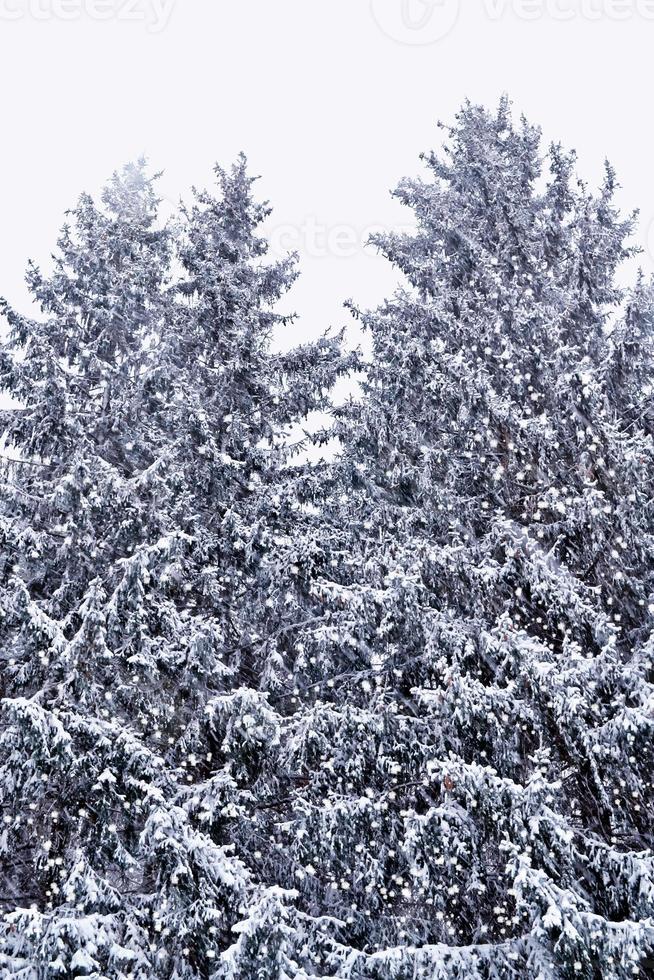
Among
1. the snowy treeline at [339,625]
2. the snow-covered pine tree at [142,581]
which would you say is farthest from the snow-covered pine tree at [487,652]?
the snow-covered pine tree at [142,581]

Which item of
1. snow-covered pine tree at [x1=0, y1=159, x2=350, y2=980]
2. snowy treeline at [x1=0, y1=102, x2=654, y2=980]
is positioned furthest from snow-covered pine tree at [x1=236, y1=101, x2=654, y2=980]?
snow-covered pine tree at [x1=0, y1=159, x2=350, y2=980]

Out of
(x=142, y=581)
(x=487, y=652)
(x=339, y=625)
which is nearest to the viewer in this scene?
(x=487, y=652)

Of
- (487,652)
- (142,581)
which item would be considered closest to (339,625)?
Result: (487,652)

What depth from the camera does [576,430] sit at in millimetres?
7746

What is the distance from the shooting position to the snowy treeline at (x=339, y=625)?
5.75 metres

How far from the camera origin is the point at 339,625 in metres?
7.62

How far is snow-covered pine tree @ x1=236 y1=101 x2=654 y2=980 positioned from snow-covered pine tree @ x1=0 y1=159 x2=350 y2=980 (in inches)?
30.5

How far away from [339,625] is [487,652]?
1.69m

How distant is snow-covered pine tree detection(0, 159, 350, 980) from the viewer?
5.85 metres

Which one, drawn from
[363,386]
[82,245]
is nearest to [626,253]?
[363,386]

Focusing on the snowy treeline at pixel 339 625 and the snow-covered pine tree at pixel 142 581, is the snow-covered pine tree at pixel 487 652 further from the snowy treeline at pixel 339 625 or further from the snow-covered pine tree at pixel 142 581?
the snow-covered pine tree at pixel 142 581

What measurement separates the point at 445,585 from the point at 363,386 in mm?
4874

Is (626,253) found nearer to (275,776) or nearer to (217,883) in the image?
(275,776)

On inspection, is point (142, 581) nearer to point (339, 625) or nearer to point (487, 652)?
point (339, 625)
